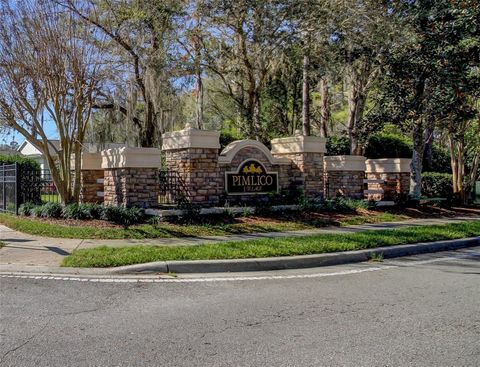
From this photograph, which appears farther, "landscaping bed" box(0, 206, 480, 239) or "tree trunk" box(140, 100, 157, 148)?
"tree trunk" box(140, 100, 157, 148)

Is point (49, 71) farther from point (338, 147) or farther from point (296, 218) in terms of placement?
point (338, 147)

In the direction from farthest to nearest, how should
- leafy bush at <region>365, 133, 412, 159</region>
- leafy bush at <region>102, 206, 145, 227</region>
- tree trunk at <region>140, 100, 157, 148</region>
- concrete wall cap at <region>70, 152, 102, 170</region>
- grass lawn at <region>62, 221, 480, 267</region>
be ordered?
leafy bush at <region>365, 133, 412, 159</region>
tree trunk at <region>140, 100, 157, 148</region>
concrete wall cap at <region>70, 152, 102, 170</region>
leafy bush at <region>102, 206, 145, 227</region>
grass lawn at <region>62, 221, 480, 267</region>

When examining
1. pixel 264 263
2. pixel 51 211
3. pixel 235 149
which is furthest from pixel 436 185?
pixel 264 263

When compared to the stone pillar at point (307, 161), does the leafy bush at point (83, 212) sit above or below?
below

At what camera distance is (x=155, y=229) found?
11.8m

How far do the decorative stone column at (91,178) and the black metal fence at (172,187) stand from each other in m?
2.73

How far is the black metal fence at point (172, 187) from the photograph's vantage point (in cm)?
1402

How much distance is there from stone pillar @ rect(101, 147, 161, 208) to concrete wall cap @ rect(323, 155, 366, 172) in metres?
6.58

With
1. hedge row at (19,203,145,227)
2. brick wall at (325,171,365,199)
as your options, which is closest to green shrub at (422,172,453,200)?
brick wall at (325,171,365,199)

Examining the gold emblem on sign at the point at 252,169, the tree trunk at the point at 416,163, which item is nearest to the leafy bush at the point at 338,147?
the tree trunk at the point at 416,163

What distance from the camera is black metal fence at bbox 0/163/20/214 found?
16.0 m

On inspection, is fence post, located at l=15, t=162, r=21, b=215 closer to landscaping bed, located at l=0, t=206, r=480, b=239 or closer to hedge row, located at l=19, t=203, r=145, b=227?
landscaping bed, located at l=0, t=206, r=480, b=239

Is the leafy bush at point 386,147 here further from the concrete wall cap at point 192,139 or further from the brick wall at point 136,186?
the brick wall at point 136,186

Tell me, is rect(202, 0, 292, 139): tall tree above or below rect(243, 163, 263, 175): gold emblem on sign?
above
